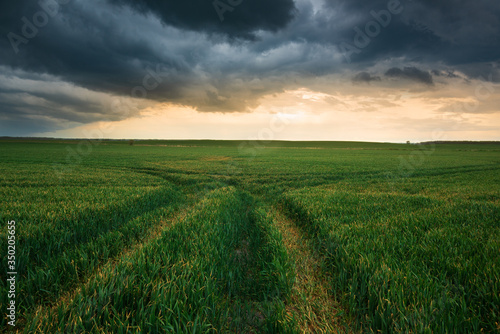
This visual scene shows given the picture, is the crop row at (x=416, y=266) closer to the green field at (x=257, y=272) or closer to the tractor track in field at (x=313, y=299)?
the green field at (x=257, y=272)

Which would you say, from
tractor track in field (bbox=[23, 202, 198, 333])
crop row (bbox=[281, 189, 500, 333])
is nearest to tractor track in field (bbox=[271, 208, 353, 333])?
crop row (bbox=[281, 189, 500, 333])

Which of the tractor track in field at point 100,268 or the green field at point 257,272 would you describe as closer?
the green field at point 257,272

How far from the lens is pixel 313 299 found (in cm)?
395

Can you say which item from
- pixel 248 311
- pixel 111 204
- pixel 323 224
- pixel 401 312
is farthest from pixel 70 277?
pixel 323 224

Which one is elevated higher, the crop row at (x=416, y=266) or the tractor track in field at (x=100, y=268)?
the crop row at (x=416, y=266)

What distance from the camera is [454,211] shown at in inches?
313

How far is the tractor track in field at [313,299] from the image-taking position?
3.33m

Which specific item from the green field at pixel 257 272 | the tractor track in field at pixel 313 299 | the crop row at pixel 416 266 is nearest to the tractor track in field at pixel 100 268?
the green field at pixel 257 272

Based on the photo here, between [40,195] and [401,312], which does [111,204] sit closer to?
[40,195]

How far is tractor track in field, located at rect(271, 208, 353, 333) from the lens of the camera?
3326 millimetres

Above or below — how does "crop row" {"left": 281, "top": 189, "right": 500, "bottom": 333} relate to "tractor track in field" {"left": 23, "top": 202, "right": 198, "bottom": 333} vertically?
above

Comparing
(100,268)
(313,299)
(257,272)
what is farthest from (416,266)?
(100,268)

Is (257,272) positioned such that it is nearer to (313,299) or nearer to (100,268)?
(313,299)

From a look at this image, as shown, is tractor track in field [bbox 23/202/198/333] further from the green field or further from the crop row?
the crop row
